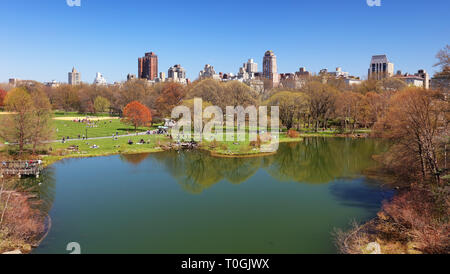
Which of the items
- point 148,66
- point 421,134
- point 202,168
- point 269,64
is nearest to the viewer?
point 421,134

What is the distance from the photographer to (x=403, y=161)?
18391 millimetres

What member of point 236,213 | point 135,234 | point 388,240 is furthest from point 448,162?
point 135,234

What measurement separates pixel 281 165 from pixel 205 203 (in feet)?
37.2

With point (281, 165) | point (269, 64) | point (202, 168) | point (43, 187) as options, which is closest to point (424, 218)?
point (281, 165)

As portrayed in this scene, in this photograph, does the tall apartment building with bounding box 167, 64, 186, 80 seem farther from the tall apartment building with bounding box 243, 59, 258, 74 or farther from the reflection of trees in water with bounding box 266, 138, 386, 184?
the reflection of trees in water with bounding box 266, 138, 386, 184

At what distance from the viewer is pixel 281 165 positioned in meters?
27.0

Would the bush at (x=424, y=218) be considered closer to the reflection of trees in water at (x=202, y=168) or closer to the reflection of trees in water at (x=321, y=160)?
the reflection of trees in water at (x=321, y=160)

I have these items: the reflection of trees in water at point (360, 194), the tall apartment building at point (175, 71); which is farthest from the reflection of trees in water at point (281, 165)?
the tall apartment building at point (175, 71)

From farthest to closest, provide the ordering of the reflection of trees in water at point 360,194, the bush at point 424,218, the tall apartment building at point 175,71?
1. the tall apartment building at point 175,71
2. the reflection of trees in water at point 360,194
3. the bush at point 424,218

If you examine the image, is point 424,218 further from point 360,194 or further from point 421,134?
point 421,134

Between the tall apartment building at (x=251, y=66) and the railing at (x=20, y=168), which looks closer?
the railing at (x=20, y=168)

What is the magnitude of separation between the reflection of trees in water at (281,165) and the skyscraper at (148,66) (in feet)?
497

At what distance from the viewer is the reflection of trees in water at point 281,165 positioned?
74.4ft
